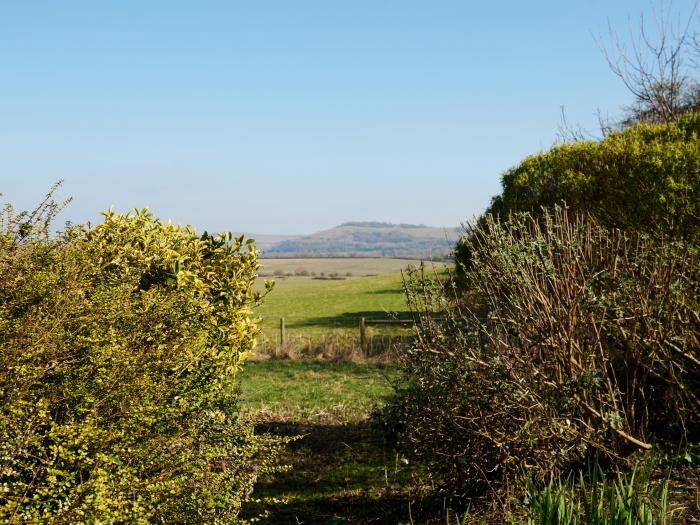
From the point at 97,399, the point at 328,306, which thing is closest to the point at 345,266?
the point at 328,306

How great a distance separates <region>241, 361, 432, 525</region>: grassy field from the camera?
663 centimetres

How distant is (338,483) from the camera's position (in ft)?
25.1

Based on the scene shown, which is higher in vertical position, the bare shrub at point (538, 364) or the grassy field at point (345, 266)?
the bare shrub at point (538, 364)

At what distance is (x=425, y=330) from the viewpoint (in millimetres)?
5504

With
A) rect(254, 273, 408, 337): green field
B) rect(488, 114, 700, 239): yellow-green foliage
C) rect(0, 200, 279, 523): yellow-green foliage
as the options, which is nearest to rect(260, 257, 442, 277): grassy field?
rect(254, 273, 408, 337): green field

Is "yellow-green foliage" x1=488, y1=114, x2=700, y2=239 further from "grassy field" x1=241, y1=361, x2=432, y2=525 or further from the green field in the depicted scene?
the green field

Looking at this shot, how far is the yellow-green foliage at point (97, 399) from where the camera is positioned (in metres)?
4.18

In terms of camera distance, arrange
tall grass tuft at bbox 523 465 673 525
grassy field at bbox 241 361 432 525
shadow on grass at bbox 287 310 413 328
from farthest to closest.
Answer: shadow on grass at bbox 287 310 413 328 < grassy field at bbox 241 361 432 525 < tall grass tuft at bbox 523 465 673 525

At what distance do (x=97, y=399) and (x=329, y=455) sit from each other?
4677 millimetres

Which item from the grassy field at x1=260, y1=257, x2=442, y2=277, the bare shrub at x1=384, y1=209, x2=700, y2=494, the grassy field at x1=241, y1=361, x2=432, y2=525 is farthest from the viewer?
the grassy field at x1=260, y1=257, x2=442, y2=277

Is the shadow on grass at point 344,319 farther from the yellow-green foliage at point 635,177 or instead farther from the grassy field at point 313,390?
the yellow-green foliage at point 635,177

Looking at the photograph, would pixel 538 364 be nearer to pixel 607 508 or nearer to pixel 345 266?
pixel 607 508

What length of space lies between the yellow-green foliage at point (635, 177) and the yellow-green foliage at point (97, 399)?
6318 mm

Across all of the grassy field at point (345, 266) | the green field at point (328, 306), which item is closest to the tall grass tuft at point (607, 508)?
the green field at point (328, 306)
